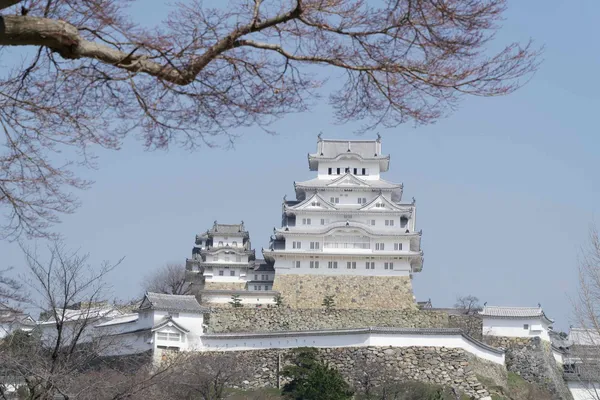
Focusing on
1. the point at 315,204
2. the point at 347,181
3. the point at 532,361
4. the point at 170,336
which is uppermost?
the point at 347,181

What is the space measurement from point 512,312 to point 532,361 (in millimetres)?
2269

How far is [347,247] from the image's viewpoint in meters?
39.9

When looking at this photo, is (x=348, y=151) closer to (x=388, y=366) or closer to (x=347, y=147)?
(x=347, y=147)

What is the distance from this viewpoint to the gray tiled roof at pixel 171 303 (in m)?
32.5

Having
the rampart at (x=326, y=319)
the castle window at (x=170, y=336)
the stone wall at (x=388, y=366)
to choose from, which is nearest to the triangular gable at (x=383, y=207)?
the rampart at (x=326, y=319)

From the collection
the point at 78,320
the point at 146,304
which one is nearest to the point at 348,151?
the point at 146,304

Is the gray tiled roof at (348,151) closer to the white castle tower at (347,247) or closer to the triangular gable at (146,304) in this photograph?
the white castle tower at (347,247)

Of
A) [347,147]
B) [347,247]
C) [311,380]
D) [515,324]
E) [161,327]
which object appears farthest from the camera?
[347,147]

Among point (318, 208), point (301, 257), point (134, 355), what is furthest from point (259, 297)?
point (134, 355)

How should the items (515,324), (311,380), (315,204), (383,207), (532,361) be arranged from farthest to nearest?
(315,204), (383,207), (515,324), (532,361), (311,380)

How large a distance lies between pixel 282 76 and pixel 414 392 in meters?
25.0

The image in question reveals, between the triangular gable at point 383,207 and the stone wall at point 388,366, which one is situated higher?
the triangular gable at point 383,207

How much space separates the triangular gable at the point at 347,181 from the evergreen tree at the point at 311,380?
13.2 meters

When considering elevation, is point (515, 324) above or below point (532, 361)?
above
